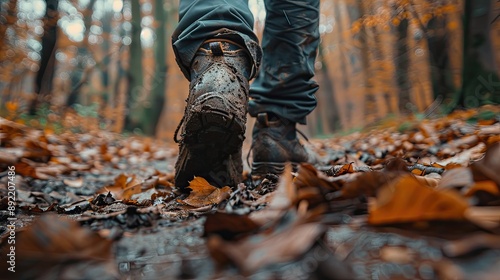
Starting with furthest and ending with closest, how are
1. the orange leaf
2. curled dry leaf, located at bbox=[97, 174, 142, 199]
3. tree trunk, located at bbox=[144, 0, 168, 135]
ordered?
tree trunk, located at bbox=[144, 0, 168, 135] → curled dry leaf, located at bbox=[97, 174, 142, 199] → the orange leaf

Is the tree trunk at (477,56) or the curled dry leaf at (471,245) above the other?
the tree trunk at (477,56)

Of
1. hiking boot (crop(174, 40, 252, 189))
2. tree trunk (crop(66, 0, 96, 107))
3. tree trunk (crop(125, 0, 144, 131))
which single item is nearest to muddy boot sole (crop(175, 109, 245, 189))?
hiking boot (crop(174, 40, 252, 189))

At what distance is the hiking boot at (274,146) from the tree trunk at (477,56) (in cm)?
272

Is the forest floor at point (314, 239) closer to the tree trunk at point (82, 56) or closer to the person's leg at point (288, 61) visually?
the person's leg at point (288, 61)

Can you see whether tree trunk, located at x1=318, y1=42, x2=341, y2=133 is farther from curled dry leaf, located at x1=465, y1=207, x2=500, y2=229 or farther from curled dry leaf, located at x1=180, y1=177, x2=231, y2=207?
curled dry leaf, located at x1=465, y1=207, x2=500, y2=229

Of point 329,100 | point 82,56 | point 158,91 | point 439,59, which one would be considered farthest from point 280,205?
point 82,56

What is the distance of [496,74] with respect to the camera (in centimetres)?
352

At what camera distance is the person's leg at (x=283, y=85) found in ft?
5.60

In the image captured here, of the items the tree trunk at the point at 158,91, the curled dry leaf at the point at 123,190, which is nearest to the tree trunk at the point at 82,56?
the tree trunk at the point at 158,91

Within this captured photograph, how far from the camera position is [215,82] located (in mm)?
1163

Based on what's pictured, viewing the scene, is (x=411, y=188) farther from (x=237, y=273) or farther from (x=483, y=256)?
(x=237, y=273)

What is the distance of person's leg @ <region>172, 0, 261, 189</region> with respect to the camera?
117cm

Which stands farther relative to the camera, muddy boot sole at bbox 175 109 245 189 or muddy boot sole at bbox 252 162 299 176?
muddy boot sole at bbox 252 162 299 176

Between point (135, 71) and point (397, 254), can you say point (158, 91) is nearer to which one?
point (135, 71)
